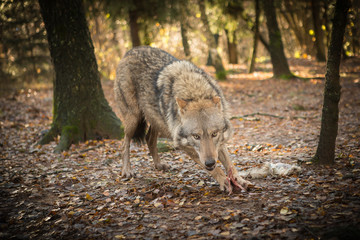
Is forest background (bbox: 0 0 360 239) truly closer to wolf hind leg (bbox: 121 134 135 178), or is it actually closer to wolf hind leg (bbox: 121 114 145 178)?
wolf hind leg (bbox: 121 134 135 178)

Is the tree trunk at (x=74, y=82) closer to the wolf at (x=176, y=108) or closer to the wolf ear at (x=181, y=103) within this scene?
the wolf at (x=176, y=108)

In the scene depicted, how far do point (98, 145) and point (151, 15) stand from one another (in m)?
9.44

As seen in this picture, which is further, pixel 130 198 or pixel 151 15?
pixel 151 15

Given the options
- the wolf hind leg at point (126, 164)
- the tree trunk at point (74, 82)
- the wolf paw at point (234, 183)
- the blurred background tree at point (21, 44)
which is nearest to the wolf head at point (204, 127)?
the wolf paw at point (234, 183)

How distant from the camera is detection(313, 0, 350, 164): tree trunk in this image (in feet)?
13.1

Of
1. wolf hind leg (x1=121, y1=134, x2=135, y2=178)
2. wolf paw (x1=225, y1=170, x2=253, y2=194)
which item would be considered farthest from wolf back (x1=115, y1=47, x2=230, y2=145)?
wolf paw (x1=225, y1=170, x2=253, y2=194)

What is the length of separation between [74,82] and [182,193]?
4.68 m

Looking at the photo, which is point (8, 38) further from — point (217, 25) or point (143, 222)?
point (143, 222)

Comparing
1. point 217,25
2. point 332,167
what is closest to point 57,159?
point 332,167

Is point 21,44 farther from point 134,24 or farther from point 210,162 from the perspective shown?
point 210,162

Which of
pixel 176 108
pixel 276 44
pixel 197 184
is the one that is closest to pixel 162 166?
pixel 197 184

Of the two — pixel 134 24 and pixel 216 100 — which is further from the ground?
pixel 134 24

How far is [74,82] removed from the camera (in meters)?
7.27

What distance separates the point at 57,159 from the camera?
6500 mm
